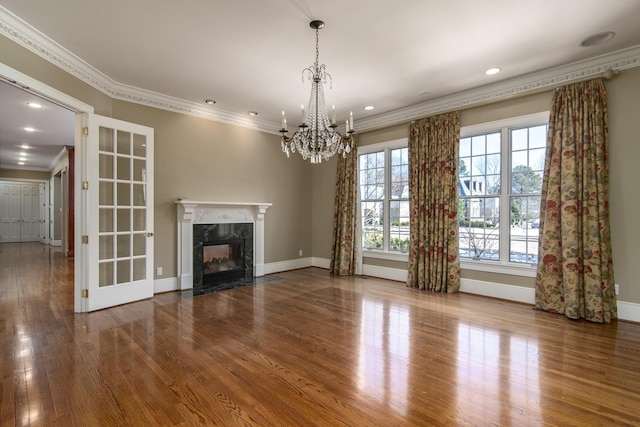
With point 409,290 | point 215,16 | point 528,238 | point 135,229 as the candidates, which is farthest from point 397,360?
point 135,229

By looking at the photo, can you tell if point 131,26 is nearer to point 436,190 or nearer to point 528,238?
point 436,190

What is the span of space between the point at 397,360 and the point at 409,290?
2580mm

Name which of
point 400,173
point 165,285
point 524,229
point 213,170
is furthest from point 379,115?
point 165,285

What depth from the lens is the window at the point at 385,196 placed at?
19.1 ft

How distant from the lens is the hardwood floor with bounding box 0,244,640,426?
1.98 m

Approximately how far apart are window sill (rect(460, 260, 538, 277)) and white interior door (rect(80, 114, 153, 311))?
4.81 meters

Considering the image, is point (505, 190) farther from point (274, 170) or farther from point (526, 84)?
point (274, 170)

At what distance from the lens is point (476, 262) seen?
4.86 m

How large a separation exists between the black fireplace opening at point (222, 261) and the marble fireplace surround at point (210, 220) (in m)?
0.28

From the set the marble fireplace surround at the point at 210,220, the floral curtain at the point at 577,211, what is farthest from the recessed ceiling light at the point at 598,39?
the marble fireplace surround at the point at 210,220

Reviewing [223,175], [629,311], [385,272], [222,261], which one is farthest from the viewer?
[385,272]

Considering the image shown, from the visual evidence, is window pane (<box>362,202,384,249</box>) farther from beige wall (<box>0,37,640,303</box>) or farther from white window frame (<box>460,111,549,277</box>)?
white window frame (<box>460,111,549,277</box>)

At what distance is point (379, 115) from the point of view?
5.90 m

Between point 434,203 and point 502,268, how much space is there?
4.49 feet
